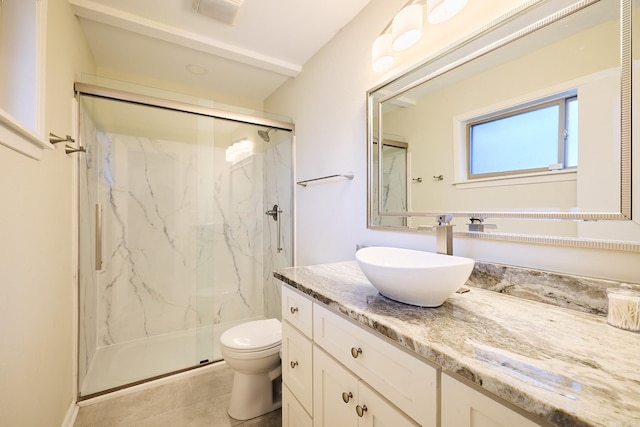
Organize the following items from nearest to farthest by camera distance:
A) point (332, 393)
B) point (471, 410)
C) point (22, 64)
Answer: point (471, 410) < point (332, 393) < point (22, 64)

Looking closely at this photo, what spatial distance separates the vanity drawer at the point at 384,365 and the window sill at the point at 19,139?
1164 mm

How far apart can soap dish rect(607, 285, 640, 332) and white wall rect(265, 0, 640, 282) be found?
0.10 m

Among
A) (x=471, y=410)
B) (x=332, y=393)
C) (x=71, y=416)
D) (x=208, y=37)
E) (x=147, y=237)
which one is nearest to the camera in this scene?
(x=471, y=410)

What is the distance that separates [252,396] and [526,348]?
1.51 meters

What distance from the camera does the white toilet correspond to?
4.97 ft

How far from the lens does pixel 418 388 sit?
62 cm

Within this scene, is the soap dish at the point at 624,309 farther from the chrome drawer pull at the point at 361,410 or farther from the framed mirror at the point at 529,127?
the chrome drawer pull at the point at 361,410

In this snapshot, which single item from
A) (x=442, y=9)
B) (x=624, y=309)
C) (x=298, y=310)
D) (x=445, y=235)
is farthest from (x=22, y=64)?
(x=624, y=309)

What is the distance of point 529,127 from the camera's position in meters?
0.96

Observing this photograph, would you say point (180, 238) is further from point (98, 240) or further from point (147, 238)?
point (98, 240)

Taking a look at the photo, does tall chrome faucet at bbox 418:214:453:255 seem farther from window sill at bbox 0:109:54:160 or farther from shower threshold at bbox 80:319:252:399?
shower threshold at bbox 80:319:252:399

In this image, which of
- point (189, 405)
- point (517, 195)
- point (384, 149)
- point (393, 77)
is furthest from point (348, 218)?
point (189, 405)

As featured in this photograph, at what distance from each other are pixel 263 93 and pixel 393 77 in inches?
71.0

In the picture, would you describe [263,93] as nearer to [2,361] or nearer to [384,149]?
[384,149]
